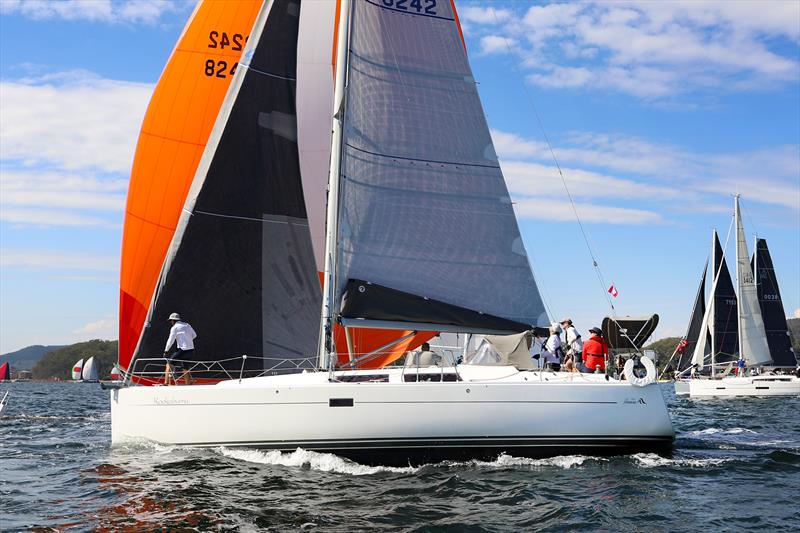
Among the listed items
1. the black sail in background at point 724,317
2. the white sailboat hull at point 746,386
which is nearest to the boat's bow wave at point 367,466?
the white sailboat hull at point 746,386

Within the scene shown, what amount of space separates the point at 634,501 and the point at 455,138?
697cm

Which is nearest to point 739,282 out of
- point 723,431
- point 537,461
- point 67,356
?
point 723,431

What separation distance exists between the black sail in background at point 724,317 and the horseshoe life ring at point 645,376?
35142mm

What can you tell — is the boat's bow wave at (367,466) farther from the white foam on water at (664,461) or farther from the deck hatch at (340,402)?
the deck hatch at (340,402)

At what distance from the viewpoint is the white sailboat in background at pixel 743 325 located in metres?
43.5

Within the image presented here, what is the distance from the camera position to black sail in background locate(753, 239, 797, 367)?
4491cm

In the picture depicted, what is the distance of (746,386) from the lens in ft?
128

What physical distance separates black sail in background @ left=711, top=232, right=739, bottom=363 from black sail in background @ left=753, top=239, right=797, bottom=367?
1.53 meters

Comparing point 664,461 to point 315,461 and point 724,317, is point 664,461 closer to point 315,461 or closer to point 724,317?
point 315,461

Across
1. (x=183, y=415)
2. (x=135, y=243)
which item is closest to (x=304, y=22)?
(x=135, y=243)

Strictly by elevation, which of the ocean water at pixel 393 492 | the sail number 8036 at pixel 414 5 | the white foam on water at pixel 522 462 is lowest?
the ocean water at pixel 393 492

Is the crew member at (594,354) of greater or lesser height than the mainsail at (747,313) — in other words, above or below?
below

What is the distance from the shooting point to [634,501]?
984 cm

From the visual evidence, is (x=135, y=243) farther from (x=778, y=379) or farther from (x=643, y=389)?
(x=778, y=379)
